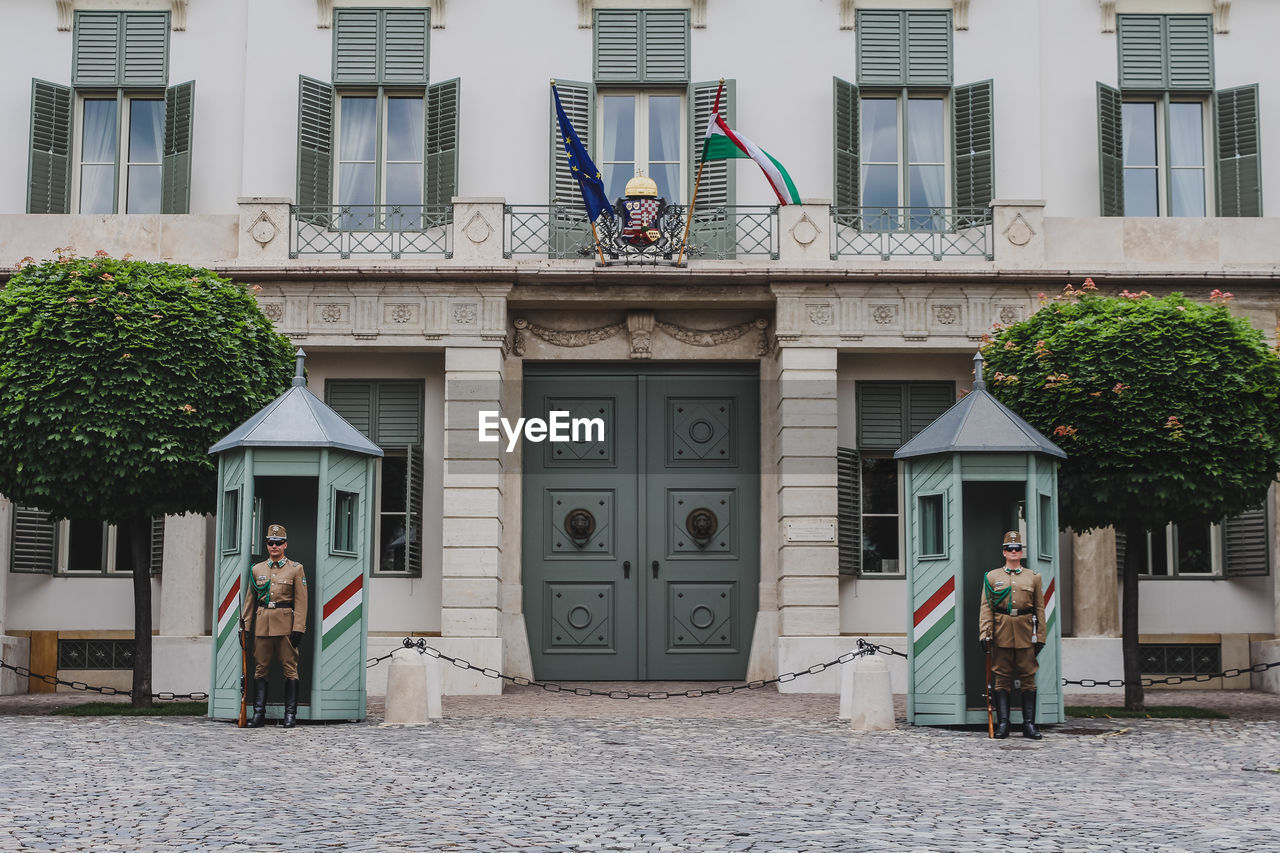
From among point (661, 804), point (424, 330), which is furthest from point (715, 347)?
point (661, 804)

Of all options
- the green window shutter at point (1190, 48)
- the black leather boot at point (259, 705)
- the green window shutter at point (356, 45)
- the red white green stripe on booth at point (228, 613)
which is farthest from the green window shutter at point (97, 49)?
the green window shutter at point (1190, 48)

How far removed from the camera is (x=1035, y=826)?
8.22m

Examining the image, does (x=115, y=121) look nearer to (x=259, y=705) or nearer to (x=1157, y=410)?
(x=259, y=705)

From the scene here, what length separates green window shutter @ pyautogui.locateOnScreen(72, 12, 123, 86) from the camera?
66.9 feet

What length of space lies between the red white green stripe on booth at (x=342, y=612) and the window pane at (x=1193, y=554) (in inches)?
432

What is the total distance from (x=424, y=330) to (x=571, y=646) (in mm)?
4440

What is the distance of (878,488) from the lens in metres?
19.9

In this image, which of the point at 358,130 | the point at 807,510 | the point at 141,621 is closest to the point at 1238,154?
the point at 807,510

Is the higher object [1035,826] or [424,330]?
[424,330]

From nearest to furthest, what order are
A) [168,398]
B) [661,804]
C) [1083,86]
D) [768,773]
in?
[661,804]
[768,773]
[168,398]
[1083,86]

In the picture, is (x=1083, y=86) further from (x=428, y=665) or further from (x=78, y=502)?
(x=78, y=502)

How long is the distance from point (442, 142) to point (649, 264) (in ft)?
10.9

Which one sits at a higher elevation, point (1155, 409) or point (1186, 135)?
point (1186, 135)

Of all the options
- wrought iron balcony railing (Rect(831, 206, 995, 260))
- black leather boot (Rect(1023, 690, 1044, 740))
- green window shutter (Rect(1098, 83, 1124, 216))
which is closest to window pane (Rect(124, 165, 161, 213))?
wrought iron balcony railing (Rect(831, 206, 995, 260))
